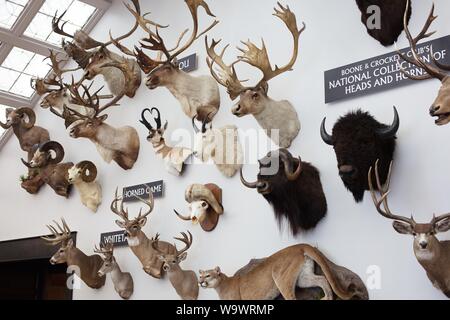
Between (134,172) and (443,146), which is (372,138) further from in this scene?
(134,172)

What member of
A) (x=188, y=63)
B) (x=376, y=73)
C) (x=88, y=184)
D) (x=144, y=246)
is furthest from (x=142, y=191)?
(x=376, y=73)

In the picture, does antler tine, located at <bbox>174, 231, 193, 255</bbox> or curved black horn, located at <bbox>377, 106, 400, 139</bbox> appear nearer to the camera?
curved black horn, located at <bbox>377, 106, 400, 139</bbox>

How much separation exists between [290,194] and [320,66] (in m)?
1.00

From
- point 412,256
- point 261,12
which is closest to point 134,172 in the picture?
point 261,12

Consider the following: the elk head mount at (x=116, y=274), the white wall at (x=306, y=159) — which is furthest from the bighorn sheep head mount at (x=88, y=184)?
the elk head mount at (x=116, y=274)

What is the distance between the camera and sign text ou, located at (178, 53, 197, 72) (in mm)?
5041

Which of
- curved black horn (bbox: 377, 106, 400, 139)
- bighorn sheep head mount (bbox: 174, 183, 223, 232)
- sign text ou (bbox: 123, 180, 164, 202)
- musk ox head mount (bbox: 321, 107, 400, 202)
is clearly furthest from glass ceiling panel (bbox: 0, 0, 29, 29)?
curved black horn (bbox: 377, 106, 400, 139)

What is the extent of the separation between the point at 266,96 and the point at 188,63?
1233 mm

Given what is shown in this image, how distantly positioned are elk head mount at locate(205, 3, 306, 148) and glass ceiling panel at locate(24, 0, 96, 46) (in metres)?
2.56

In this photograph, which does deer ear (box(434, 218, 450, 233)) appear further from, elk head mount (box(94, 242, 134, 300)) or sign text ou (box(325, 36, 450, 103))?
elk head mount (box(94, 242, 134, 300))

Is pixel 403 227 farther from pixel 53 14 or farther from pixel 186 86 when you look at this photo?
pixel 53 14

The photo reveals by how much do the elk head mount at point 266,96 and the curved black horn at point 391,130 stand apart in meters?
0.83

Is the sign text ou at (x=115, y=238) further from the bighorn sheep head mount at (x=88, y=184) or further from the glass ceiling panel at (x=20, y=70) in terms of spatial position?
the glass ceiling panel at (x=20, y=70)

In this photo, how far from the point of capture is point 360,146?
3414 mm
